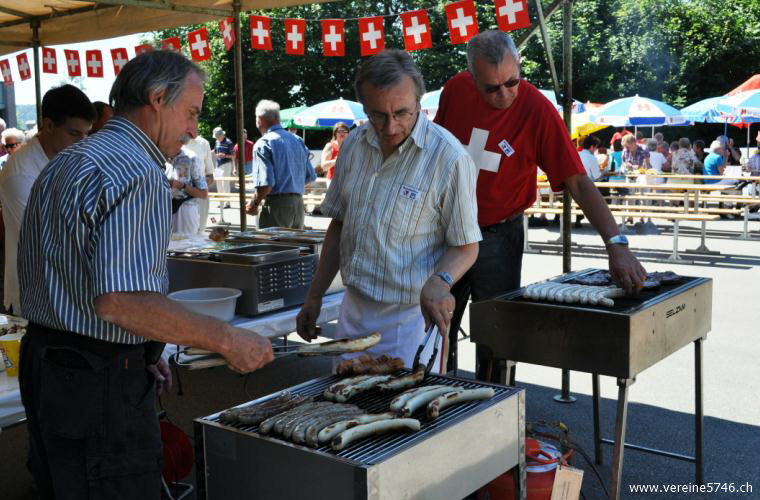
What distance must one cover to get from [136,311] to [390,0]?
→ 3595 cm

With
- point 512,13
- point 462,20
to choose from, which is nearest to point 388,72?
point 512,13

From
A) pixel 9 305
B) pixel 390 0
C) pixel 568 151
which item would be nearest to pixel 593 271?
pixel 568 151

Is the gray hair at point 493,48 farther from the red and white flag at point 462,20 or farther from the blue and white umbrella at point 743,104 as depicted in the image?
the blue and white umbrella at point 743,104

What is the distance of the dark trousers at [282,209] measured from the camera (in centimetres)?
732

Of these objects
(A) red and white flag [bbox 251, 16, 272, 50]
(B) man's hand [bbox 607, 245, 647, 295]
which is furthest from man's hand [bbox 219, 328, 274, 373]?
(A) red and white flag [bbox 251, 16, 272, 50]

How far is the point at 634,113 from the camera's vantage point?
1702cm

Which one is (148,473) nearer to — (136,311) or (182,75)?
(136,311)

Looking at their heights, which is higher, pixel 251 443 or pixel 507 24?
pixel 507 24

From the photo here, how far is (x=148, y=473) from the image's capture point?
77.6 inches

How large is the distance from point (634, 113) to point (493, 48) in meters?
14.8

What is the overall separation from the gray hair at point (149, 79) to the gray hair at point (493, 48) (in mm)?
1796

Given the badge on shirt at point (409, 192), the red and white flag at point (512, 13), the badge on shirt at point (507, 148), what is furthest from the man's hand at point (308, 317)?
the red and white flag at point (512, 13)

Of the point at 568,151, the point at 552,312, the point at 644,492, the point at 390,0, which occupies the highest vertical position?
the point at 390,0

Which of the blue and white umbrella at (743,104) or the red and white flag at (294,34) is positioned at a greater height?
the red and white flag at (294,34)
